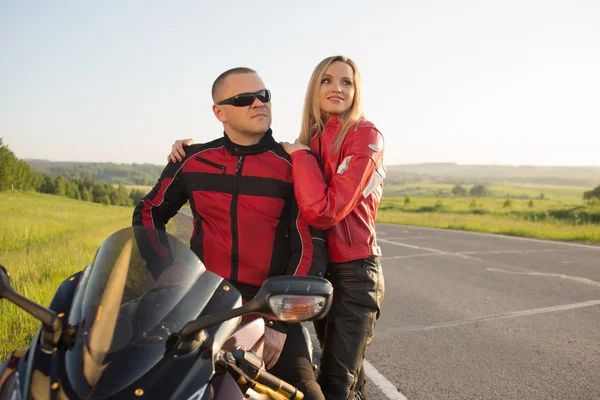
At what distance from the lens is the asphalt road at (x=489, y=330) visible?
4234 mm

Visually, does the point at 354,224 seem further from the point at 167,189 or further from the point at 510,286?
the point at 510,286

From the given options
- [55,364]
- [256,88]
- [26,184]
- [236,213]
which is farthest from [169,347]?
[26,184]

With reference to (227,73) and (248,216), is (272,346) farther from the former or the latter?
(227,73)

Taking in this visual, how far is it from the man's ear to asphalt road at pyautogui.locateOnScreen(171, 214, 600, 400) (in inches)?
88.2

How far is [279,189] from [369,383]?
2.14 m

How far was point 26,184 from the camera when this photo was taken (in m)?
30.9

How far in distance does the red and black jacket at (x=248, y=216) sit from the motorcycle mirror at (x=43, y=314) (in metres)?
1.06

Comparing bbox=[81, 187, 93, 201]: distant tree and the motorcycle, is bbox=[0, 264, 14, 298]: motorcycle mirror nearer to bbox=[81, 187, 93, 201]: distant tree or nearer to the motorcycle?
the motorcycle

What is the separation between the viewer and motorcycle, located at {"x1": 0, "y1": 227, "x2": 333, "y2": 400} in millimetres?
1490

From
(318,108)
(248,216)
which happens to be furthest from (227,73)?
(248,216)

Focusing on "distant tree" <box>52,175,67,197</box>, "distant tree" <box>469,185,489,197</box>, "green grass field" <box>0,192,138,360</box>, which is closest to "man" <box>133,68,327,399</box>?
"green grass field" <box>0,192,138,360</box>

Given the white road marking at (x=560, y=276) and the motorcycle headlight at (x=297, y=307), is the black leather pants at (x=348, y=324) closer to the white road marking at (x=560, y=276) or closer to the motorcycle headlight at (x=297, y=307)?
the motorcycle headlight at (x=297, y=307)

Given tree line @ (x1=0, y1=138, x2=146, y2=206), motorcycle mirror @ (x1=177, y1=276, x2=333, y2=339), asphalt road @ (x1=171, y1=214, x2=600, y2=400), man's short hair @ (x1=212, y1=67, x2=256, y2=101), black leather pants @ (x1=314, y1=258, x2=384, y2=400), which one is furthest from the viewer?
tree line @ (x1=0, y1=138, x2=146, y2=206)

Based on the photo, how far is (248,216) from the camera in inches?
107
